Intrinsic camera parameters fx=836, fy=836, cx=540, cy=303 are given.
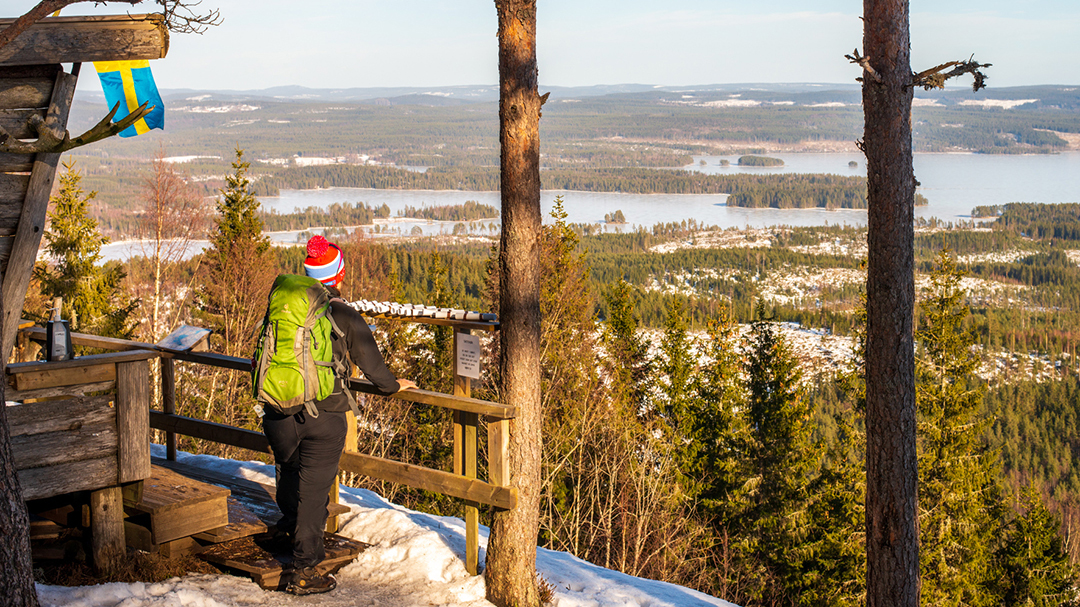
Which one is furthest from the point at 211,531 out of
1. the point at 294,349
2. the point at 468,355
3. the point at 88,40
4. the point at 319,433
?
the point at 88,40

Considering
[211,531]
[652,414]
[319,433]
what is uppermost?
[319,433]

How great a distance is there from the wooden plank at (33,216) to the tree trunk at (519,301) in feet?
7.61

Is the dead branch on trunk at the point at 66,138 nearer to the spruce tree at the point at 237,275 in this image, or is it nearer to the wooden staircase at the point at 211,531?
the wooden staircase at the point at 211,531

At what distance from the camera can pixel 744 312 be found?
110m

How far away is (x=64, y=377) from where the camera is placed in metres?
4.36

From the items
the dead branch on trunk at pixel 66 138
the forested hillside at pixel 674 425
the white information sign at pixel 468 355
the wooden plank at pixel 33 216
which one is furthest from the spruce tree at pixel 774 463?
the dead branch on trunk at pixel 66 138

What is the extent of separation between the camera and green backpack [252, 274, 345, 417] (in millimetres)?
4410

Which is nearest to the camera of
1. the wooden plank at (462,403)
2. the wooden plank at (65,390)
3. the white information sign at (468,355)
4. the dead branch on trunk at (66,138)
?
the dead branch on trunk at (66,138)

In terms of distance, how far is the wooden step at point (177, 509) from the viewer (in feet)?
15.3

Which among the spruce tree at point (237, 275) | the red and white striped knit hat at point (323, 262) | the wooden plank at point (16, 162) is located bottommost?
the spruce tree at point (237, 275)

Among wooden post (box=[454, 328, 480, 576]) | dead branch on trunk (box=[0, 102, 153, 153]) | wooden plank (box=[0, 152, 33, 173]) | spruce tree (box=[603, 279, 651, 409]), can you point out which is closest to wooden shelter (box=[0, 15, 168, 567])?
wooden plank (box=[0, 152, 33, 173])

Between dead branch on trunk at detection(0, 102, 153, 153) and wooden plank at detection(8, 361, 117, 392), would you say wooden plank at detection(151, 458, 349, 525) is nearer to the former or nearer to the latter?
wooden plank at detection(8, 361, 117, 392)

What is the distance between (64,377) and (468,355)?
7.14ft

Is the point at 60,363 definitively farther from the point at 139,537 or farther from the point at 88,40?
the point at 88,40
